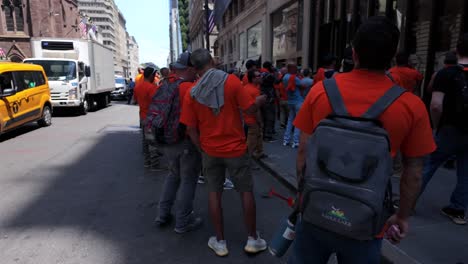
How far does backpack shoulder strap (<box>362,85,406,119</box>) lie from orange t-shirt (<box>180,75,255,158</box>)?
5.27 feet

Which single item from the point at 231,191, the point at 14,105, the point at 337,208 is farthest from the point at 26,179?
the point at 337,208

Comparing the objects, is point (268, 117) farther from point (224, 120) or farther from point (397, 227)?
point (397, 227)

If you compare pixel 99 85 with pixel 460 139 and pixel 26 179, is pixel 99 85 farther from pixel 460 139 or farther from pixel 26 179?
pixel 460 139

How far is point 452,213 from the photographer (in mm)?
3846

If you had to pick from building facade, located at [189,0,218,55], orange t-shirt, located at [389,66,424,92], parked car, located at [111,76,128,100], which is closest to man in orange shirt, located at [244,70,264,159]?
orange t-shirt, located at [389,66,424,92]

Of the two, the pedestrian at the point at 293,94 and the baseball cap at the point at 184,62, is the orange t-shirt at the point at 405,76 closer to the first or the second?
the pedestrian at the point at 293,94

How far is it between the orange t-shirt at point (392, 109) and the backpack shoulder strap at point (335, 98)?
18mm

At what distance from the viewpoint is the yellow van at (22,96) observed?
934cm

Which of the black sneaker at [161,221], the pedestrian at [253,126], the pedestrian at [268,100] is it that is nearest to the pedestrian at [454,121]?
the black sneaker at [161,221]

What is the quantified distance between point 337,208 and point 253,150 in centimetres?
507

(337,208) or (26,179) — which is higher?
(337,208)

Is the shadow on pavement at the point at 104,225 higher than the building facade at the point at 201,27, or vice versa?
the building facade at the point at 201,27

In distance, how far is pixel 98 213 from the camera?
4402 millimetres

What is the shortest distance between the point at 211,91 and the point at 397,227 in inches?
70.7
